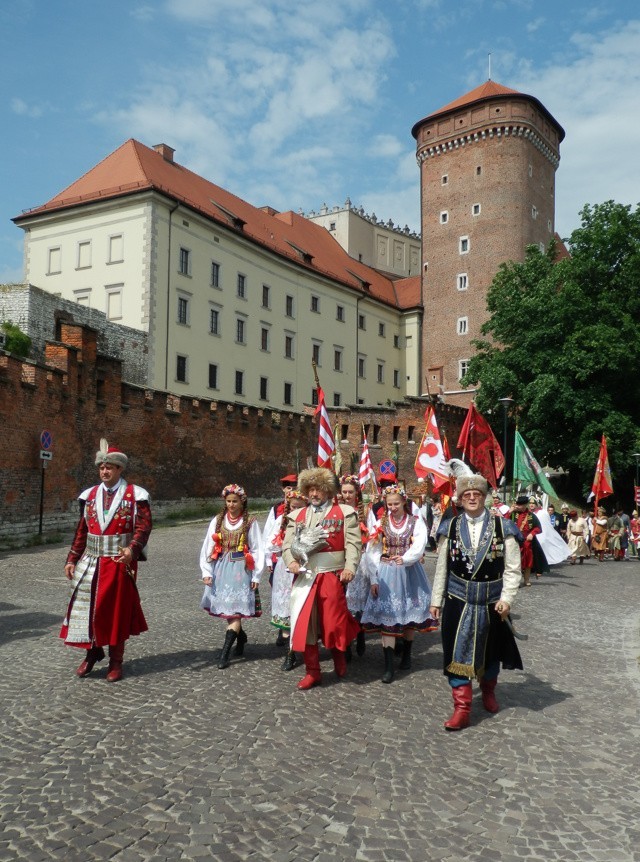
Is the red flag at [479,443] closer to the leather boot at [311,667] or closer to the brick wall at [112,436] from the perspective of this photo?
the brick wall at [112,436]

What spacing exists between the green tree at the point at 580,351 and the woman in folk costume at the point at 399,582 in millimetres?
31353

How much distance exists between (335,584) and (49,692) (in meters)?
2.48

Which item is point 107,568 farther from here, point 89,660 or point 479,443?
point 479,443

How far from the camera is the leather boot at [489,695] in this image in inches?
252

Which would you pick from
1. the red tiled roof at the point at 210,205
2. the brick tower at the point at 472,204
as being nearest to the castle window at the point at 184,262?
the red tiled roof at the point at 210,205

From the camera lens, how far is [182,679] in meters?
7.06

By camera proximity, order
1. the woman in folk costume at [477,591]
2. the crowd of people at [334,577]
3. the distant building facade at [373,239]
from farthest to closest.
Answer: the distant building facade at [373,239]
the crowd of people at [334,577]
the woman in folk costume at [477,591]

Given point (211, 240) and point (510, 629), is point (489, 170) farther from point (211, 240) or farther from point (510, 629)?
point (510, 629)

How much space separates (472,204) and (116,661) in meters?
53.7

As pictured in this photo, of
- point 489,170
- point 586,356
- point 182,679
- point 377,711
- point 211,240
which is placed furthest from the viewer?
point 489,170

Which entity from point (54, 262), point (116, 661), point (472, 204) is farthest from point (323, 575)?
point (472, 204)

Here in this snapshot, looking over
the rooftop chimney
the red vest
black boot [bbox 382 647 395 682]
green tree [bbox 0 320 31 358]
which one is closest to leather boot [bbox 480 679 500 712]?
black boot [bbox 382 647 395 682]

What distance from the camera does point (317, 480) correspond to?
24.2 ft

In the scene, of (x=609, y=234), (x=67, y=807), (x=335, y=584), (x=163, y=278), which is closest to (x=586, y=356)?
(x=609, y=234)
